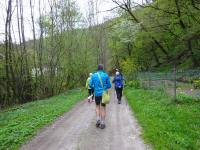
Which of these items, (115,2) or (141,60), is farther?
(141,60)

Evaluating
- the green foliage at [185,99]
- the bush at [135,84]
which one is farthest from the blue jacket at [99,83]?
the bush at [135,84]

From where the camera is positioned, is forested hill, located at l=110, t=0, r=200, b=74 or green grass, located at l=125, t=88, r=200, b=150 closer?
green grass, located at l=125, t=88, r=200, b=150

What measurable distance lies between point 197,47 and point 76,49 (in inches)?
558

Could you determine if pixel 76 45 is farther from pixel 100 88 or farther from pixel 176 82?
pixel 100 88

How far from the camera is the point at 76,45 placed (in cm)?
3716

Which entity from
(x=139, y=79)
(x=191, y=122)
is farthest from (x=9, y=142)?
(x=139, y=79)

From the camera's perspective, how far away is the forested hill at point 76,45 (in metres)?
26.9

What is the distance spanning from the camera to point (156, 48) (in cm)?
4781

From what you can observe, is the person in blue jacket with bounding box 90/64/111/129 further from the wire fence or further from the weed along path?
the wire fence

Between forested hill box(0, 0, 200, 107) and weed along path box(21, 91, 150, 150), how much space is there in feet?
34.8

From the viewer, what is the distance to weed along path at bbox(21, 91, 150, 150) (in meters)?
7.94

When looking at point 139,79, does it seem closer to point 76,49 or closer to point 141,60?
point 76,49

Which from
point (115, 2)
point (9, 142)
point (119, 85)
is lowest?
point (9, 142)

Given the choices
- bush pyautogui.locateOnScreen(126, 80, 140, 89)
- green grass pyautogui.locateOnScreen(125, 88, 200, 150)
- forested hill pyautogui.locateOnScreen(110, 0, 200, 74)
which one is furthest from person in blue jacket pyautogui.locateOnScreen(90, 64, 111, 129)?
bush pyautogui.locateOnScreen(126, 80, 140, 89)
